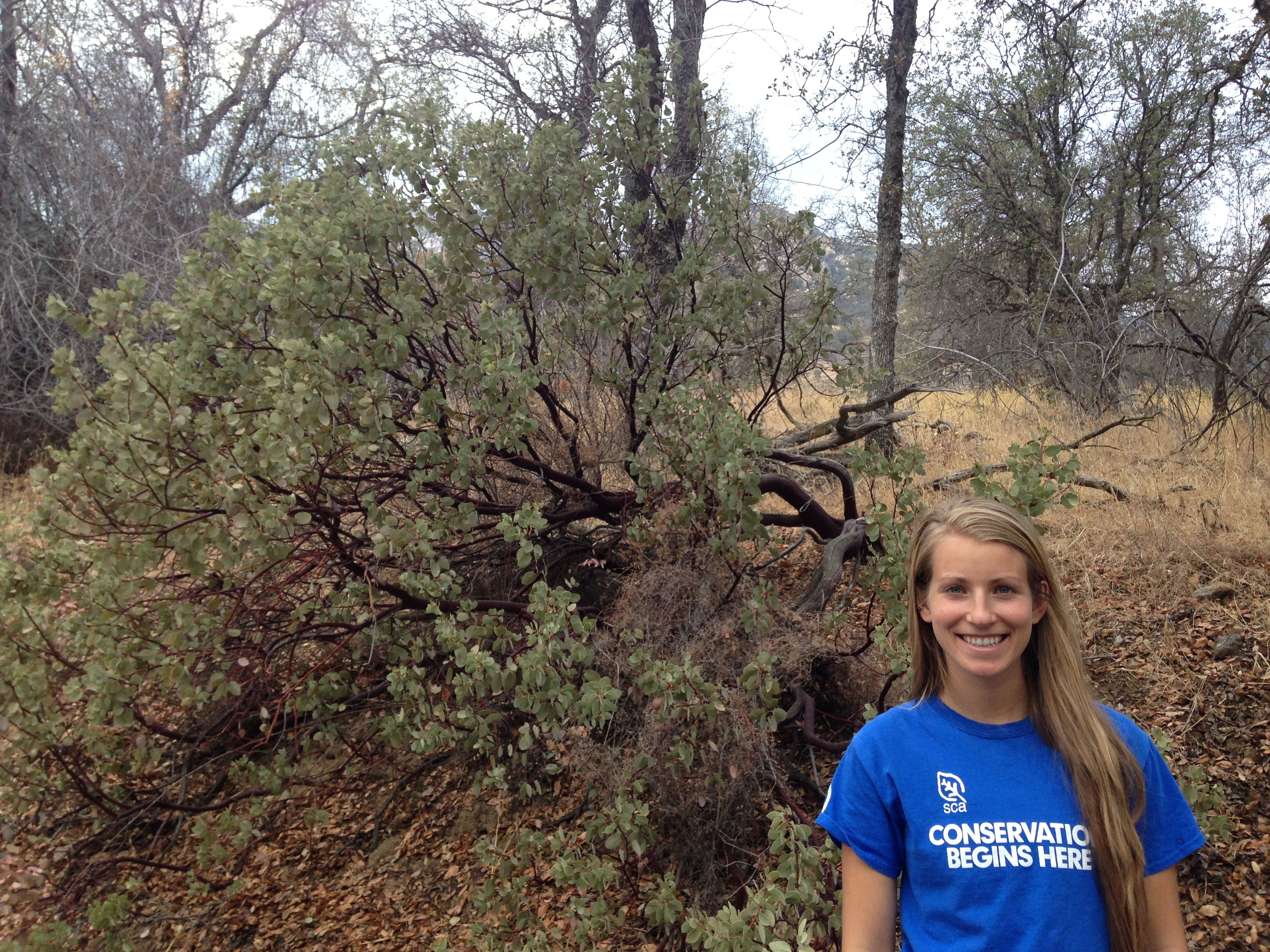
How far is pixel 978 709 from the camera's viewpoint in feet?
5.48

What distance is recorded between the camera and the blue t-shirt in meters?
1.49

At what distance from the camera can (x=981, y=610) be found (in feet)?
5.42

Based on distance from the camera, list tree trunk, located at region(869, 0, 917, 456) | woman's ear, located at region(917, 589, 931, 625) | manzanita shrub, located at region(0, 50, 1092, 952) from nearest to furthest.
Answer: woman's ear, located at region(917, 589, 931, 625), manzanita shrub, located at region(0, 50, 1092, 952), tree trunk, located at region(869, 0, 917, 456)

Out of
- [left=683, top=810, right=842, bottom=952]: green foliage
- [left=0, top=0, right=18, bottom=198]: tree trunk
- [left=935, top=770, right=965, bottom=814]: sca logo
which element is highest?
[left=0, top=0, right=18, bottom=198]: tree trunk

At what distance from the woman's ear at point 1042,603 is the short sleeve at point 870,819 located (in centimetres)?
41

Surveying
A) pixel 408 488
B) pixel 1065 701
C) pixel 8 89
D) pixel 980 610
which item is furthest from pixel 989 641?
pixel 8 89

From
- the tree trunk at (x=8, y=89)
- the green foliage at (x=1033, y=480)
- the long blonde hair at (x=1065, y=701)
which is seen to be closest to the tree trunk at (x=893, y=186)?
the green foliage at (x=1033, y=480)

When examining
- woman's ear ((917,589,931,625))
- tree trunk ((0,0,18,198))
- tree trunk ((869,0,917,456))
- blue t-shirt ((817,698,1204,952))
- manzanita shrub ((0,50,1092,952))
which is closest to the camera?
blue t-shirt ((817,698,1204,952))

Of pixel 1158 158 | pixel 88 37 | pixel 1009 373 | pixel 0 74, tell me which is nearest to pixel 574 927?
pixel 1009 373

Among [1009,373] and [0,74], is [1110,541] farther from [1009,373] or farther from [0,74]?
[0,74]

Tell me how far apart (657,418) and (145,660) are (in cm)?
189

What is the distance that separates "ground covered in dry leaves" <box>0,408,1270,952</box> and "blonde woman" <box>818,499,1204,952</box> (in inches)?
57.7

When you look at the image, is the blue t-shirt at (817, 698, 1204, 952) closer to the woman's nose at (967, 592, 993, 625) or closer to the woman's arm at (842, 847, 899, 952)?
the woman's arm at (842, 847, 899, 952)

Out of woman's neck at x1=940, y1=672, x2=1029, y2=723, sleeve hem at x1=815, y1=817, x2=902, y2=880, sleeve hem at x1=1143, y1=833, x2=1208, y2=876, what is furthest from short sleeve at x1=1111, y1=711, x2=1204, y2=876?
sleeve hem at x1=815, y1=817, x2=902, y2=880
